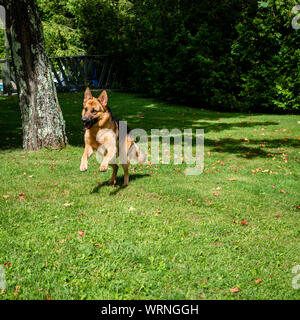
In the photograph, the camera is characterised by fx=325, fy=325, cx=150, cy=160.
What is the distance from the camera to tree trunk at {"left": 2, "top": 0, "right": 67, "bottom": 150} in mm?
8430

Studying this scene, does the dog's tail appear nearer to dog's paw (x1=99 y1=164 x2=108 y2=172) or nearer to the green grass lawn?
the green grass lawn

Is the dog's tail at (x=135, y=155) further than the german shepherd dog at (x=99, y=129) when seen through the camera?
Yes

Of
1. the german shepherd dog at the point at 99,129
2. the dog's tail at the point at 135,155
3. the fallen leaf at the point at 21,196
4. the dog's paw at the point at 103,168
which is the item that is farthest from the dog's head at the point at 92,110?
the fallen leaf at the point at 21,196

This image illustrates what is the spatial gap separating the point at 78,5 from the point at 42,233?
27652 mm

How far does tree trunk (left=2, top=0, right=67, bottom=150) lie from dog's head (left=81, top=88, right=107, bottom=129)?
12.0ft

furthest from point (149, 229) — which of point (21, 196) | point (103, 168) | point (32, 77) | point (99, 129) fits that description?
point (32, 77)

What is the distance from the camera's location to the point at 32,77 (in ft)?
28.4

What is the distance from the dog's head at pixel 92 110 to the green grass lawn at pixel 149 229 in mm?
1335

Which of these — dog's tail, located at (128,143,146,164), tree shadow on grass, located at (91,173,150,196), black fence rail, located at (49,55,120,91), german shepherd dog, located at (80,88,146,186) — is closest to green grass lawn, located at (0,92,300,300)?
tree shadow on grass, located at (91,173,150,196)

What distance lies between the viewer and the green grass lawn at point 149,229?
3.41 m

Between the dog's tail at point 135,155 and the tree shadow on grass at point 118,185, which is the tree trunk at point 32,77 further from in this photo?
the dog's tail at point 135,155

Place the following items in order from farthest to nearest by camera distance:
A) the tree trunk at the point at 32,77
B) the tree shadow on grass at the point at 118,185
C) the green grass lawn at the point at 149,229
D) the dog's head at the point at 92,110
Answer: the tree trunk at the point at 32,77 < the tree shadow on grass at the point at 118,185 < the dog's head at the point at 92,110 < the green grass lawn at the point at 149,229
